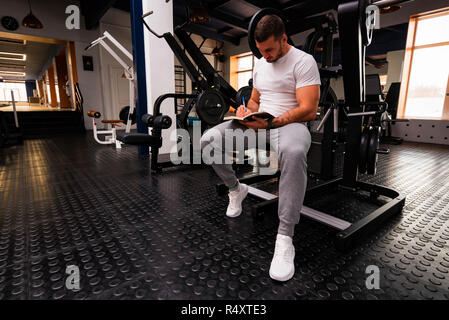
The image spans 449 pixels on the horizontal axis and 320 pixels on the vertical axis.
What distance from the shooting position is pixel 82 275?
1.02 meters

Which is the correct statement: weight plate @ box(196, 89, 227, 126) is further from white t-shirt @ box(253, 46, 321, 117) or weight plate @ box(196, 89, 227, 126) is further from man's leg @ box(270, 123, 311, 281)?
man's leg @ box(270, 123, 311, 281)

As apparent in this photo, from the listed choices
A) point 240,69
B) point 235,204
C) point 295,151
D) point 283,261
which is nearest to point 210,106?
point 235,204

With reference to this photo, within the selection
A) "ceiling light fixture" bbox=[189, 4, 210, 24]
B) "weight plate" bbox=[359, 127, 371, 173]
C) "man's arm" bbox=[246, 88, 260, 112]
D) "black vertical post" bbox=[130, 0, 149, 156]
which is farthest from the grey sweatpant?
"ceiling light fixture" bbox=[189, 4, 210, 24]

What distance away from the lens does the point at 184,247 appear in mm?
1231

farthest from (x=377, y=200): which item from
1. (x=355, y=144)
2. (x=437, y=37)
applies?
(x=437, y=37)

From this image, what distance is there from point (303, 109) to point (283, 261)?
28.0 inches

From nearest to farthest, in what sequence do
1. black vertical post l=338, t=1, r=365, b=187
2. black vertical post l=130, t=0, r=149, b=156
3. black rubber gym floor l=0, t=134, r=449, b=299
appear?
1. black rubber gym floor l=0, t=134, r=449, b=299
2. black vertical post l=338, t=1, r=365, b=187
3. black vertical post l=130, t=0, r=149, b=156

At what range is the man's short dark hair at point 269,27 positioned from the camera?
1.17 metres

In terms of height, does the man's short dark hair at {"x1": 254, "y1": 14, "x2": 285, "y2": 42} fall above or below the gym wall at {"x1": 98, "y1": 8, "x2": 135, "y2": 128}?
below

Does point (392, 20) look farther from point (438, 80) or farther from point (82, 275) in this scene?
point (82, 275)

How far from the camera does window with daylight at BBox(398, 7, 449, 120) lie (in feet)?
17.0

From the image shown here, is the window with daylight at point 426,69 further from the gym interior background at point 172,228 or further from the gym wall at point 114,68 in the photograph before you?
the gym wall at point 114,68

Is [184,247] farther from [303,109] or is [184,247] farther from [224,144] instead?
[303,109]
